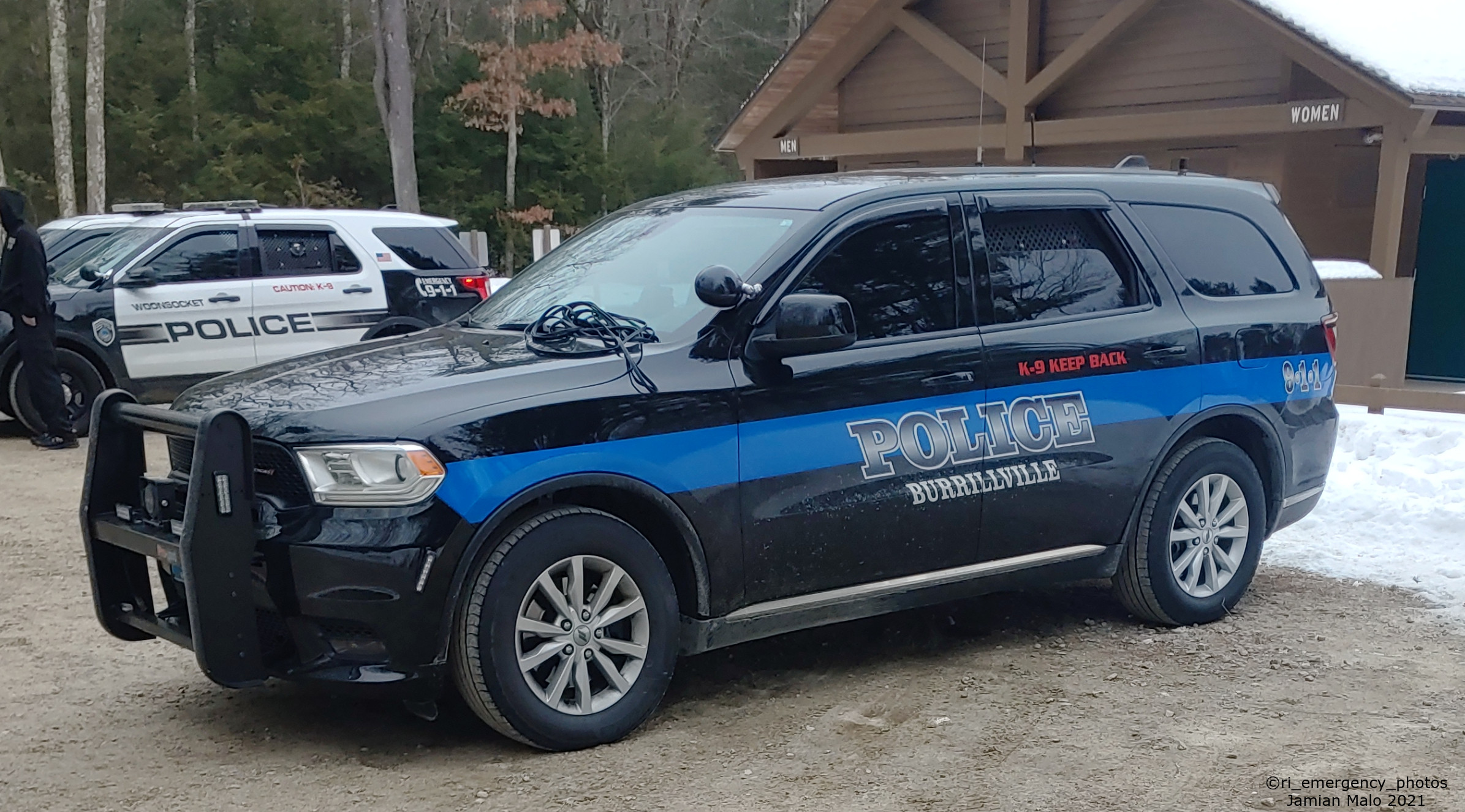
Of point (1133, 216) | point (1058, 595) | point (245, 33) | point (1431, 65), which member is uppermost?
point (245, 33)

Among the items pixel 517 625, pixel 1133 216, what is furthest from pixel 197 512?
pixel 1133 216

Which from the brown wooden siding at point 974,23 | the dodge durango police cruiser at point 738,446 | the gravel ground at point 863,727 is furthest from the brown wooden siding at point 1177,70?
the gravel ground at point 863,727

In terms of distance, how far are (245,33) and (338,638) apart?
37326mm

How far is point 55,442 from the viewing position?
1100 centimetres

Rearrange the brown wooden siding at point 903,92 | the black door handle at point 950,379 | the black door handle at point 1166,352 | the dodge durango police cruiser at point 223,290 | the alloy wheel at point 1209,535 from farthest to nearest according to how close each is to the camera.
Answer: the brown wooden siding at point 903,92 < the dodge durango police cruiser at point 223,290 < the alloy wheel at point 1209,535 < the black door handle at point 1166,352 < the black door handle at point 950,379

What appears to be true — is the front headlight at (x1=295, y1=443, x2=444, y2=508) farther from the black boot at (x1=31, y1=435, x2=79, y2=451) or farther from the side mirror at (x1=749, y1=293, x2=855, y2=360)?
the black boot at (x1=31, y1=435, x2=79, y2=451)

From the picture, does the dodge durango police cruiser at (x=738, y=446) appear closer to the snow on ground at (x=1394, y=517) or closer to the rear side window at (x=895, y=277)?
the rear side window at (x=895, y=277)

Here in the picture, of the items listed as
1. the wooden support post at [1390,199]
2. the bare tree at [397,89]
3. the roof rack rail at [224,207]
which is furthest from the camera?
the bare tree at [397,89]

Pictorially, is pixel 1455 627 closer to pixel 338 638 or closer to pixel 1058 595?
pixel 1058 595

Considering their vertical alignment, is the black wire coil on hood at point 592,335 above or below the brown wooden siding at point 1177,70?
below

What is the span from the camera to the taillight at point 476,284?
12820 millimetres

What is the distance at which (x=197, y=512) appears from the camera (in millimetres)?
4246

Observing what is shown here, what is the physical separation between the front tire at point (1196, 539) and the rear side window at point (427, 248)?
26.9 ft

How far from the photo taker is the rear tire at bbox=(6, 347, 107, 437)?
11141 millimetres
